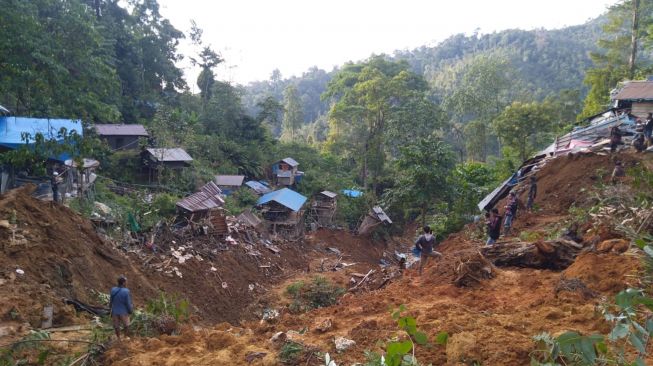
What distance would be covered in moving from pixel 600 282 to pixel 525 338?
7.47ft

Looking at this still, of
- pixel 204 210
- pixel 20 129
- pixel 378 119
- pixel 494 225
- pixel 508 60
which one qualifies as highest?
pixel 508 60

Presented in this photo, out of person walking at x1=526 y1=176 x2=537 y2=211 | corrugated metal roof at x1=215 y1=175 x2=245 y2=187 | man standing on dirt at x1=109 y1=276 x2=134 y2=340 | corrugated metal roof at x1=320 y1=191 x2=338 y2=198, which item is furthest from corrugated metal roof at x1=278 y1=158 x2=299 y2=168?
man standing on dirt at x1=109 y1=276 x2=134 y2=340

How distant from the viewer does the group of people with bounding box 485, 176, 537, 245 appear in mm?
10508

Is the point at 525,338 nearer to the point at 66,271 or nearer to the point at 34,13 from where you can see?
the point at 66,271

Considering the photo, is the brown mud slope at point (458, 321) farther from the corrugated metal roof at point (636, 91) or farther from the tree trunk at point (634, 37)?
the tree trunk at point (634, 37)

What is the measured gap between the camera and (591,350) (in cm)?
244

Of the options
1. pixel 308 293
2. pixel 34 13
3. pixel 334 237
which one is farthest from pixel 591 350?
pixel 334 237

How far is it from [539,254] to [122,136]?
1016 inches

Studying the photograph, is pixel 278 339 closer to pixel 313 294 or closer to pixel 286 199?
pixel 313 294

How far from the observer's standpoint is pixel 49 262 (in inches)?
361

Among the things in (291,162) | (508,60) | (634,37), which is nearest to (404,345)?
(291,162)

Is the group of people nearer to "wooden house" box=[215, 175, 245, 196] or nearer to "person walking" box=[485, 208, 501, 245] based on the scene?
"person walking" box=[485, 208, 501, 245]

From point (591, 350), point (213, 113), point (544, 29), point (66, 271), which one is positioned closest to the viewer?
point (591, 350)

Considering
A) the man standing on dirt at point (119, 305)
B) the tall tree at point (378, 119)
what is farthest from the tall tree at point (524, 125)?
the man standing on dirt at point (119, 305)
